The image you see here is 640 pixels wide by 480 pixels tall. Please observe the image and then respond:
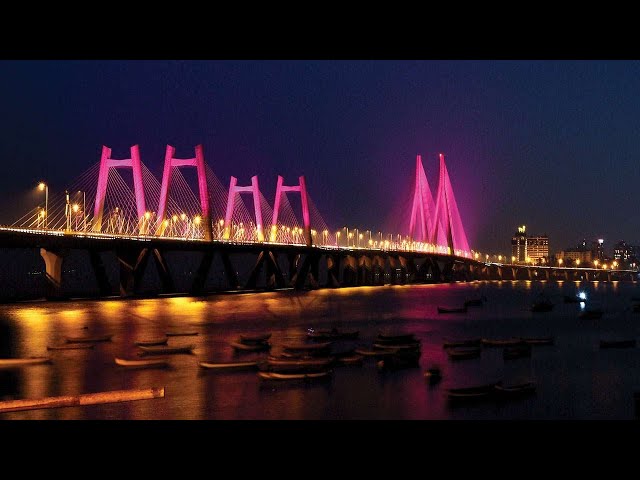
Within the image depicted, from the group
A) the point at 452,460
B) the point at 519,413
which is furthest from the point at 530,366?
the point at 452,460

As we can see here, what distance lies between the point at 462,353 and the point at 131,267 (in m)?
30.4

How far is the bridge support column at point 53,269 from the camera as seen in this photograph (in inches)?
1764

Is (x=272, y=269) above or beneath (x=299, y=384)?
above

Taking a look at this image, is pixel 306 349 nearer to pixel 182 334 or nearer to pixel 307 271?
pixel 182 334

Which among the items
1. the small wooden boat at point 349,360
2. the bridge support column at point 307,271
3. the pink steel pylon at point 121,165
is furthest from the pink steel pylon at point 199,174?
the small wooden boat at point 349,360

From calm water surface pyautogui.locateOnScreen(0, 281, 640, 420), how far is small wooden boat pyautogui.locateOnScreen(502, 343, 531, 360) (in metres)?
0.26

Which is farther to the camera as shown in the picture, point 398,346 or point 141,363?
point 398,346

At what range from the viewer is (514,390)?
702 inches

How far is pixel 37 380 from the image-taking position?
772 inches

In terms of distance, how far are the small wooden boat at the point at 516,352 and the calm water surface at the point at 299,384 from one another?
10.4 inches

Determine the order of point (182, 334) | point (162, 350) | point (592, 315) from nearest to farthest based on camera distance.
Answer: point (162, 350), point (182, 334), point (592, 315)

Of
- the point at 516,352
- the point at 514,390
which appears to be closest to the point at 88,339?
the point at 516,352
